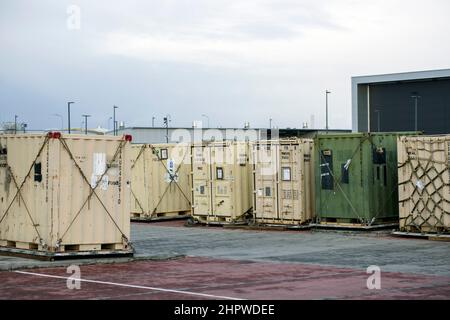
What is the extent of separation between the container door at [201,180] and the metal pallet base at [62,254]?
1081 cm

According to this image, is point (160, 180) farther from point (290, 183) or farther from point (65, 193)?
point (65, 193)

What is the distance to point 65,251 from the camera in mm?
16484

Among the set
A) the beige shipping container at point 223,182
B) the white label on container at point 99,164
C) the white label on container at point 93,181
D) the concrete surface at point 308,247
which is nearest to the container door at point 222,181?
the beige shipping container at point 223,182

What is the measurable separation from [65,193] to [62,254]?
4.44ft

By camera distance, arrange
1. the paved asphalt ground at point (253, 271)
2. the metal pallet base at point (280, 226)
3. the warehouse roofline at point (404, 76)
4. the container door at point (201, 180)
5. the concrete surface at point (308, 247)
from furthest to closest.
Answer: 1. the warehouse roofline at point (404, 76)
2. the container door at point (201, 180)
3. the metal pallet base at point (280, 226)
4. the concrete surface at point (308, 247)
5. the paved asphalt ground at point (253, 271)

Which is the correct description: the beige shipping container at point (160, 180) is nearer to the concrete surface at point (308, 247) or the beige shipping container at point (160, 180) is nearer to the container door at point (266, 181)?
the concrete surface at point (308, 247)

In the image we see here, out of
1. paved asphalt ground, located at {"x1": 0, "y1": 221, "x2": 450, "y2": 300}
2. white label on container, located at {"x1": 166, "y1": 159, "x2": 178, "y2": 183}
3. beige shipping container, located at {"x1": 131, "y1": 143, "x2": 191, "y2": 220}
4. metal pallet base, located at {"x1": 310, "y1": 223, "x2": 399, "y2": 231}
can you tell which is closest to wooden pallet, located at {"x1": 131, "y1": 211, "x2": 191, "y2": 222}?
beige shipping container, located at {"x1": 131, "y1": 143, "x2": 191, "y2": 220}

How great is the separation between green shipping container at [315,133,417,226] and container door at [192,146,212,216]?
5.10 m

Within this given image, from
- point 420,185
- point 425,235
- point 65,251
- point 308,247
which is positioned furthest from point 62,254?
point 420,185

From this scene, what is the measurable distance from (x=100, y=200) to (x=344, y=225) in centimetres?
976

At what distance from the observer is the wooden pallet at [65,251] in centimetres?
1638

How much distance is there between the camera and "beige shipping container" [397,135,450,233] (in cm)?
2108
